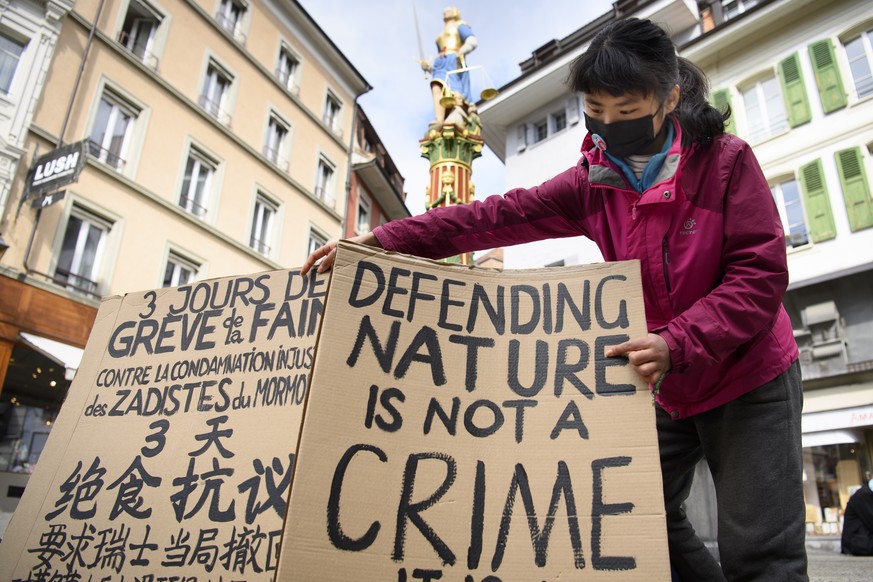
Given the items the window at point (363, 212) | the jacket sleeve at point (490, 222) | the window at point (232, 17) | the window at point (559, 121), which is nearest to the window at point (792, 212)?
the window at point (559, 121)

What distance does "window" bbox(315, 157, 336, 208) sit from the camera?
60.5 ft

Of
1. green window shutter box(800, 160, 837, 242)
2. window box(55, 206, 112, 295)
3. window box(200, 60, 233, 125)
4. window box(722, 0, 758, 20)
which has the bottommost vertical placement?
window box(55, 206, 112, 295)

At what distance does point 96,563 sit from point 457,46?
6637 mm

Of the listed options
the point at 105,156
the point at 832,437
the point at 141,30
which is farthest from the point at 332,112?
the point at 832,437

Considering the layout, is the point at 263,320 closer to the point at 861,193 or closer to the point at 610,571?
the point at 610,571

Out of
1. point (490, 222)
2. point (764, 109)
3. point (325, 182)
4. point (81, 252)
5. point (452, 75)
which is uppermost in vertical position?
point (325, 182)

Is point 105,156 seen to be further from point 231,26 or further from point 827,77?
point 827,77

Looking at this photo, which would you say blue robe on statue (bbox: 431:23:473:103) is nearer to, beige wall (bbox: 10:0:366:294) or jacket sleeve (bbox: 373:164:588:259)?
jacket sleeve (bbox: 373:164:588:259)

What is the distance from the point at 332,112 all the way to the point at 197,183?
22.2 feet

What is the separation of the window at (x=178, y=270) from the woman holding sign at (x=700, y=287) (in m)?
12.3

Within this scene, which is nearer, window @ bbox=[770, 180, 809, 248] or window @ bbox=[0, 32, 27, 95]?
window @ bbox=[0, 32, 27, 95]

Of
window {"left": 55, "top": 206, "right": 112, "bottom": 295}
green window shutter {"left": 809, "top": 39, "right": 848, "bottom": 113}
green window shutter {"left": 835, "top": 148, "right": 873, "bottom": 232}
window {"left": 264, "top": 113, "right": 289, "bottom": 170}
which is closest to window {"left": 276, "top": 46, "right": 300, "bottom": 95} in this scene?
window {"left": 264, "top": 113, "right": 289, "bottom": 170}

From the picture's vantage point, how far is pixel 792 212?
39.7 ft

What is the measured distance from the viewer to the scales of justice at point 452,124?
21.4 feet
